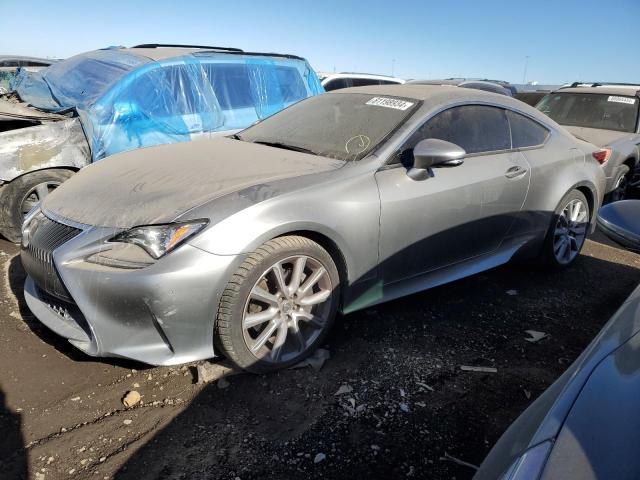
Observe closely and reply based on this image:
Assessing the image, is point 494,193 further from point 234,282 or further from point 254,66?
point 254,66

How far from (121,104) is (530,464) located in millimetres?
4595

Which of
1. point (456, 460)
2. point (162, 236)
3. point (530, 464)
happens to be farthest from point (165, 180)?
point (530, 464)

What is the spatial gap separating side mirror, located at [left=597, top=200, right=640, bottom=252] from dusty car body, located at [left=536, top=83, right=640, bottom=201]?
4395 mm

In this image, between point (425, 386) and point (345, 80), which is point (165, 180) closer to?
point (425, 386)

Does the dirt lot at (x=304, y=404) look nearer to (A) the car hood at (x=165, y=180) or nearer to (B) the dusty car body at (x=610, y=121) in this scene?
(A) the car hood at (x=165, y=180)

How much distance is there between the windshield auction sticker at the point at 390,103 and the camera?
3.35 meters

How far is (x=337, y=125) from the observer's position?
3424 mm

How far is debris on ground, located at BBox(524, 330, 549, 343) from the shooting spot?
327cm

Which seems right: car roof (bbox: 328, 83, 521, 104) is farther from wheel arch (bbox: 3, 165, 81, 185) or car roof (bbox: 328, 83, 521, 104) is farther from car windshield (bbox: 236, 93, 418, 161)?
wheel arch (bbox: 3, 165, 81, 185)

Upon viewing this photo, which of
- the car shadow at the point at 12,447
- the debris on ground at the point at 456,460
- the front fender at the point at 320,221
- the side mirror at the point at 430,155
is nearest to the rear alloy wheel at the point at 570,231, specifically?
the side mirror at the point at 430,155

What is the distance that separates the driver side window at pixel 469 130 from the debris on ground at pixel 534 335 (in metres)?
1.30

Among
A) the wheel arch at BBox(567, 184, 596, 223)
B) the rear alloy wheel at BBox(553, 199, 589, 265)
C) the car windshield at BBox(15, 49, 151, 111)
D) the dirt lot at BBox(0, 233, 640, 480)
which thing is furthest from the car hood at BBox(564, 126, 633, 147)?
the car windshield at BBox(15, 49, 151, 111)

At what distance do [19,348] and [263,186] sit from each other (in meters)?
1.74

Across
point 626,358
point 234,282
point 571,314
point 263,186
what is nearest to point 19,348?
A: point 234,282
